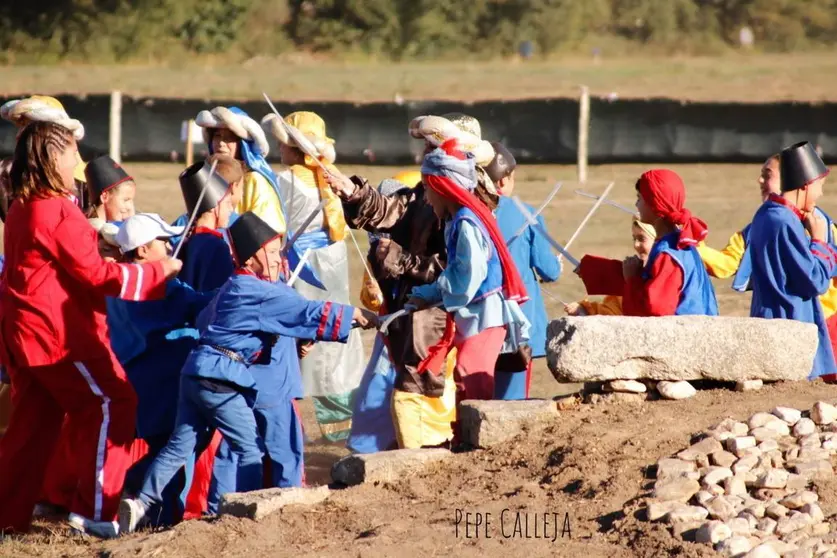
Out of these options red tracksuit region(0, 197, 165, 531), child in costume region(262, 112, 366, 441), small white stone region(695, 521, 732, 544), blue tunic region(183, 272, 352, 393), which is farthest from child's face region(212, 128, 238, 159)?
small white stone region(695, 521, 732, 544)

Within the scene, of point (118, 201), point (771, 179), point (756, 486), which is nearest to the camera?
point (756, 486)

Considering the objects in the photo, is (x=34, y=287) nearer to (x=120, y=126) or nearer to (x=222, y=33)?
(x=120, y=126)

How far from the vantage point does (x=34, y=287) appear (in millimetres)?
6023

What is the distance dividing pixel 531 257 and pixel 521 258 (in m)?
0.09

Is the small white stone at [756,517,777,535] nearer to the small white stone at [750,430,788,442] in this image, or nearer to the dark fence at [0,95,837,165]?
the small white stone at [750,430,788,442]

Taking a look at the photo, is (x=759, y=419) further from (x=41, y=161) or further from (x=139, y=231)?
(x=41, y=161)

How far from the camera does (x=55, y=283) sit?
6062 millimetres

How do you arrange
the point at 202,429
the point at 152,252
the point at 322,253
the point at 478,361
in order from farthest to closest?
the point at 322,253
the point at 478,361
the point at 152,252
the point at 202,429

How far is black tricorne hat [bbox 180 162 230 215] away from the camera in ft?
21.7

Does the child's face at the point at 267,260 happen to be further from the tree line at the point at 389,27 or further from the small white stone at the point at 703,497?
the tree line at the point at 389,27

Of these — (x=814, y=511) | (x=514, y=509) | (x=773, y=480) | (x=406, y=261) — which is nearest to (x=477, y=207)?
(x=406, y=261)

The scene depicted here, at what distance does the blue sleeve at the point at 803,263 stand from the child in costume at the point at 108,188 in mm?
3172

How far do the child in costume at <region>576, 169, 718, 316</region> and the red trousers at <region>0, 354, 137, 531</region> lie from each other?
231cm

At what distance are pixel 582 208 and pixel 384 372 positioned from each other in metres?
10.4
